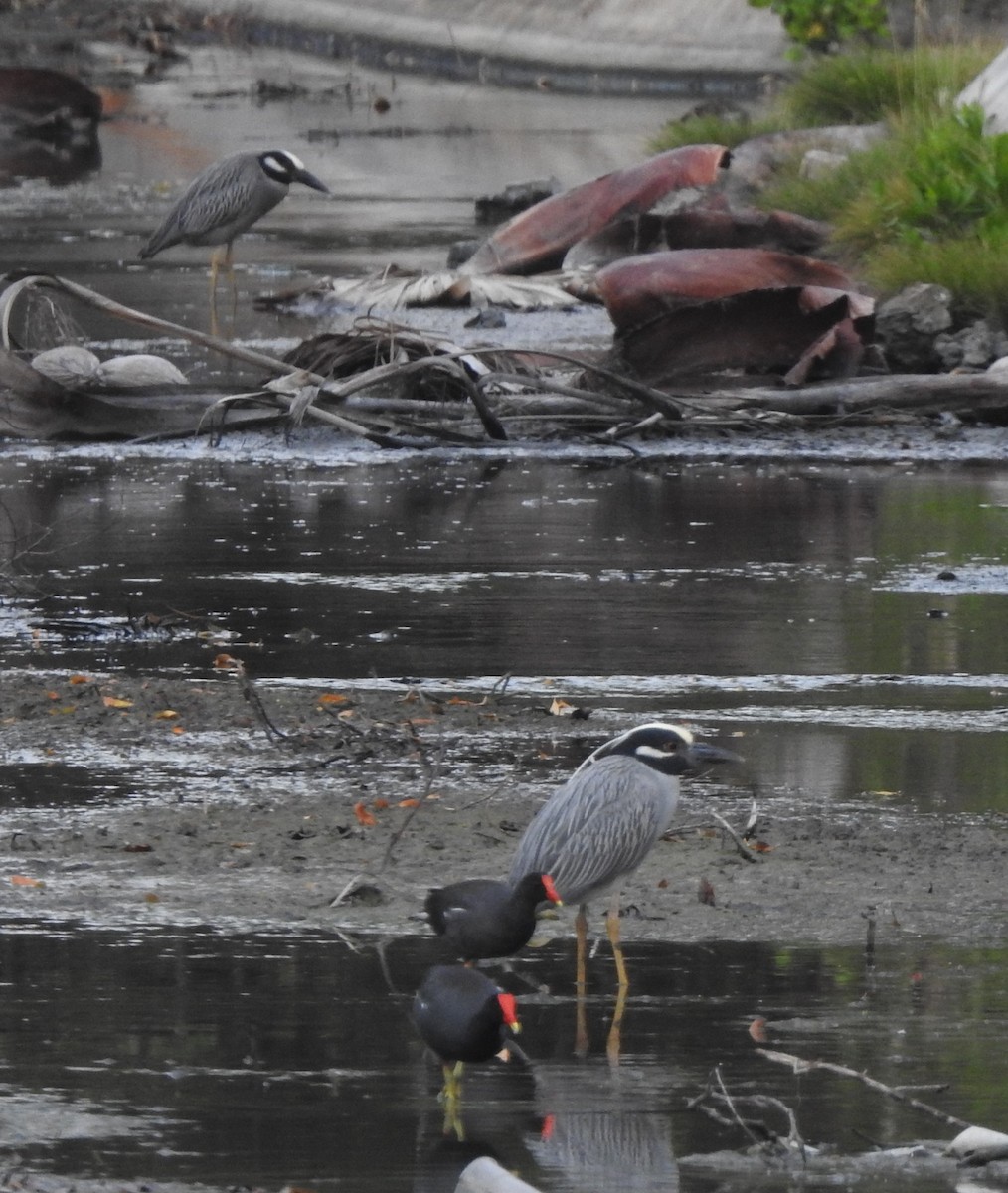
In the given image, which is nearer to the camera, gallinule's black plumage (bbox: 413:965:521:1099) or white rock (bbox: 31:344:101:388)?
gallinule's black plumage (bbox: 413:965:521:1099)

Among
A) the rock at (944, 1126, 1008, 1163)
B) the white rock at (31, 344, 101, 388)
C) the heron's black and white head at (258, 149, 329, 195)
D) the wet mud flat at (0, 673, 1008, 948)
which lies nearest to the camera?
the rock at (944, 1126, 1008, 1163)

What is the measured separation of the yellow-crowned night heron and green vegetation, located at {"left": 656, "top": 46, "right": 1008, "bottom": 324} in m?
8.62

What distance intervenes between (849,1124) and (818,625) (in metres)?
4.30

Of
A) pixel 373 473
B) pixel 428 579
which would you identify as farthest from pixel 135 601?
pixel 373 473

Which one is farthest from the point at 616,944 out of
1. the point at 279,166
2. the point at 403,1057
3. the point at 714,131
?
the point at 714,131

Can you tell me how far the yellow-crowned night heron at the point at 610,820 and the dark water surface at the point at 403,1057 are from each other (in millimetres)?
214

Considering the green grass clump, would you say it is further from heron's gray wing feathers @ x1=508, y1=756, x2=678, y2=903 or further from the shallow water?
heron's gray wing feathers @ x1=508, y1=756, x2=678, y2=903

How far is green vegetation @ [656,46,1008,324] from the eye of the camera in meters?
14.5

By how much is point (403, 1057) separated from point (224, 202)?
513 inches

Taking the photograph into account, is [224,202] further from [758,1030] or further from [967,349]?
[758,1030]

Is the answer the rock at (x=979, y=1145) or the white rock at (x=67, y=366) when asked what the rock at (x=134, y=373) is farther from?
the rock at (x=979, y=1145)

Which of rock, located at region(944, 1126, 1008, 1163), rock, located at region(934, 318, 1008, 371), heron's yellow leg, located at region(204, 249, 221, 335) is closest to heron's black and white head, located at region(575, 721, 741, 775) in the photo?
rock, located at region(944, 1126, 1008, 1163)

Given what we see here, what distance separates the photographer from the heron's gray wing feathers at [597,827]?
559 centimetres

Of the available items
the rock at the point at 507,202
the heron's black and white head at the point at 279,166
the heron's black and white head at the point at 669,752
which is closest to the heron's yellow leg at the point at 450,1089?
the heron's black and white head at the point at 669,752
